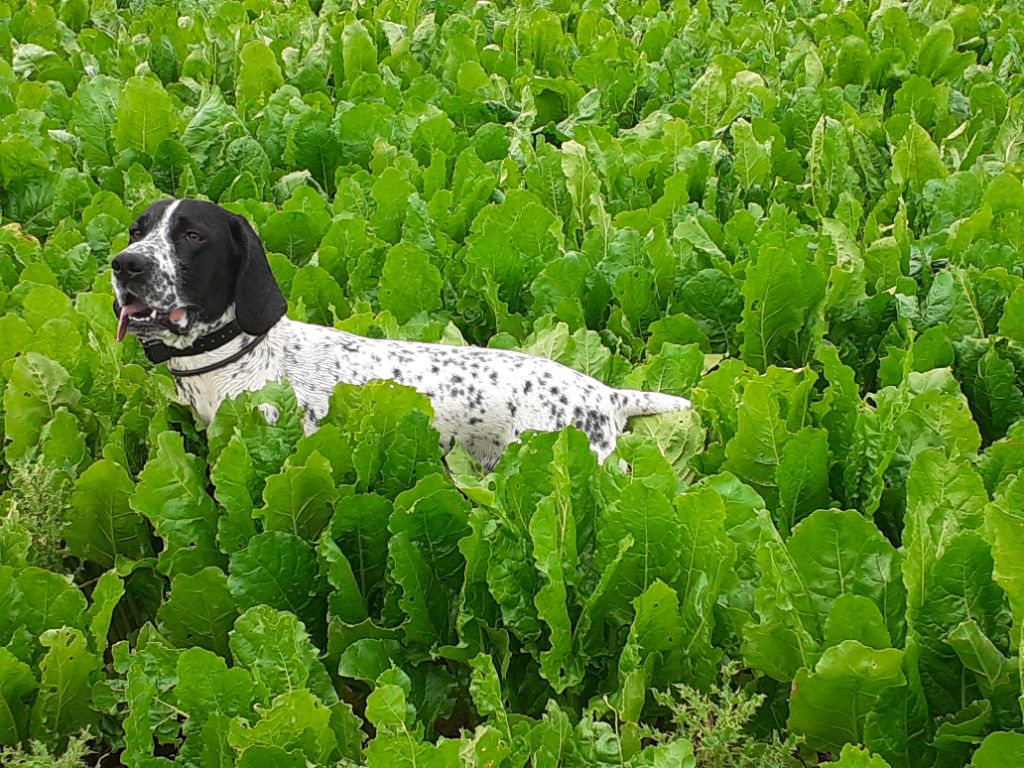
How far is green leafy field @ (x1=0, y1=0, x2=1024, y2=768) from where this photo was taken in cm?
236

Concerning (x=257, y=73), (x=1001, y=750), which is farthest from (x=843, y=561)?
Result: (x=257, y=73)

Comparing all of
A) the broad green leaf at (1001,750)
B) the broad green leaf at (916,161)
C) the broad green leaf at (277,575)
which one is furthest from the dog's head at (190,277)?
the broad green leaf at (916,161)

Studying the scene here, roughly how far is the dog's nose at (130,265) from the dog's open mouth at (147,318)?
0.25 ft

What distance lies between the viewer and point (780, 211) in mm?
4352

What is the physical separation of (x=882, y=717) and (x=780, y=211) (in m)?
2.45

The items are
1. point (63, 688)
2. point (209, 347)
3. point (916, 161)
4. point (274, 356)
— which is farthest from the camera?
point (916, 161)

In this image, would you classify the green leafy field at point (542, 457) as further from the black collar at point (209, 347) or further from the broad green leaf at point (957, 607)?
the black collar at point (209, 347)

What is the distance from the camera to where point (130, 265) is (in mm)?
3193

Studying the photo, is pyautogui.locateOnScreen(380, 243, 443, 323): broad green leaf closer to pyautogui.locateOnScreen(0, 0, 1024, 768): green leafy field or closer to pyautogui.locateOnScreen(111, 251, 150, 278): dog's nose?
pyautogui.locateOnScreen(0, 0, 1024, 768): green leafy field

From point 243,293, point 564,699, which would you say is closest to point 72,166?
point 243,293

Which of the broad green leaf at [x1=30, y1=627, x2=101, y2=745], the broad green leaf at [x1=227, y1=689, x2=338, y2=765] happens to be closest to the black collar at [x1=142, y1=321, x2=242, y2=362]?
the broad green leaf at [x1=30, y1=627, x2=101, y2=745]

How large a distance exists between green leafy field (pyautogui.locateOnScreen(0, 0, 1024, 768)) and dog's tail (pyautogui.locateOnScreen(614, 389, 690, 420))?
90 millimetres

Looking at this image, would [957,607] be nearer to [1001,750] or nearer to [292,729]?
[1001,750]

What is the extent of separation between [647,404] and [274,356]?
113cm
